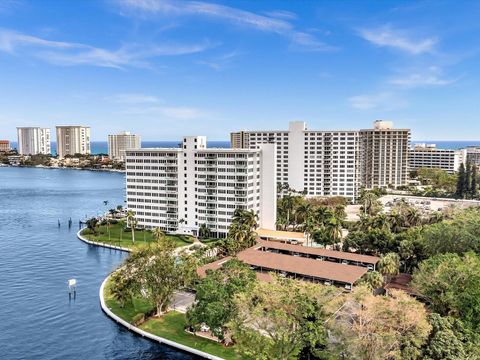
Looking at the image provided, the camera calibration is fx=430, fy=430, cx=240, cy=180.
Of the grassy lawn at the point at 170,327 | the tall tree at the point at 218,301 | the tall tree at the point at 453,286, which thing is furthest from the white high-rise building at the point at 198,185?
the tall tree at the point at 453,286

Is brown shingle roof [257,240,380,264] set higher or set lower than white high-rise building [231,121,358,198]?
lower

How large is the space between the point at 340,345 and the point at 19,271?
198 feet

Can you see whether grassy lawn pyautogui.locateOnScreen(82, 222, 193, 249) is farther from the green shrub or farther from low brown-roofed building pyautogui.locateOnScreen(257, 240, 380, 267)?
the green shrub

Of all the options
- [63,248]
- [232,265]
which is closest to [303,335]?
[232,265]

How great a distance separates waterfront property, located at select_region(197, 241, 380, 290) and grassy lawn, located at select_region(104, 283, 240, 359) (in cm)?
853

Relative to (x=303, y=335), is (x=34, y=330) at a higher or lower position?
lower

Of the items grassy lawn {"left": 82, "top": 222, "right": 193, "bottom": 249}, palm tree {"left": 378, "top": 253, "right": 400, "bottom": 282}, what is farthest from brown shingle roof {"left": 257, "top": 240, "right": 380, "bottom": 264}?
grassy lawn {"left": 82, "top": 222, "right": 193, "bottom": 249}

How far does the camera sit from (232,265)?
180 feet

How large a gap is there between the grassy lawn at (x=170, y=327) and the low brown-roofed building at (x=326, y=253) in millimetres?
29995

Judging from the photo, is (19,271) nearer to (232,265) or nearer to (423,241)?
(232,265)

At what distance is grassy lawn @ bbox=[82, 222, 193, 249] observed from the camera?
95688 mm

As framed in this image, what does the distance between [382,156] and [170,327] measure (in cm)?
14694

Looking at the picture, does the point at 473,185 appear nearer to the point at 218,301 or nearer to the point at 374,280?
the point at 374,280

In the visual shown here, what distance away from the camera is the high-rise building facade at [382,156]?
180000 mm
